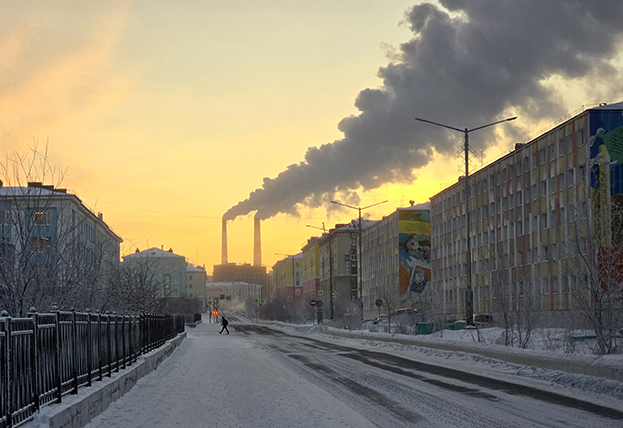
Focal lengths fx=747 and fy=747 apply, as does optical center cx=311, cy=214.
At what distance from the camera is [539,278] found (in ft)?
196

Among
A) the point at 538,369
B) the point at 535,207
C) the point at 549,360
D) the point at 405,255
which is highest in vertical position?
the point at 535,207

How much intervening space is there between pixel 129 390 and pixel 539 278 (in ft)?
161

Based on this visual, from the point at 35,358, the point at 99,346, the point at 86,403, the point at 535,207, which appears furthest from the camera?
the point at 535,207

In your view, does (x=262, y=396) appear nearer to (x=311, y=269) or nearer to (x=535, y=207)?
(x=535, y=207)

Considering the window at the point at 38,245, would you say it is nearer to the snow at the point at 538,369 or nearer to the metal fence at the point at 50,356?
the metal fence at the point at 50,356

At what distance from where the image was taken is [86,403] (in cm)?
1092

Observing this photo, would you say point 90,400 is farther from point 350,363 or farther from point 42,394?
point 350,363

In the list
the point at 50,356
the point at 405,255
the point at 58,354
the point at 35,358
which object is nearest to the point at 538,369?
the point at 58,354

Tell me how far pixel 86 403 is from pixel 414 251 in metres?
99.3

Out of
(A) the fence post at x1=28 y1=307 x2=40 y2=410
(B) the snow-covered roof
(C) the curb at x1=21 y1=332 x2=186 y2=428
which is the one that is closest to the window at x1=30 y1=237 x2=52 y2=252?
(C) the curb at x1=21 y1=332 x2=186 y2=428

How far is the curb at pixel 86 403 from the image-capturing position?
29.0 ft

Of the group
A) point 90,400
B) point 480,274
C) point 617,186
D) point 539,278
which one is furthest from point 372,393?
point 480,274

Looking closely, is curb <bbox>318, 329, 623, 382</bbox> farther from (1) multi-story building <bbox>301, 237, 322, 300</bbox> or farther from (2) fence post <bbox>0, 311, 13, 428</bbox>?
(1) multi-story building <bbox>301, 237, 322, 300</bbox>

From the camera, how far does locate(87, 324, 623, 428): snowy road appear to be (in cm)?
1130
